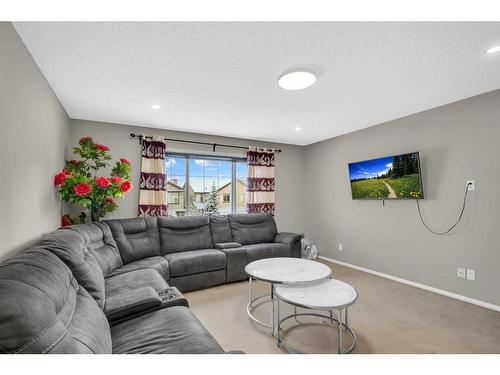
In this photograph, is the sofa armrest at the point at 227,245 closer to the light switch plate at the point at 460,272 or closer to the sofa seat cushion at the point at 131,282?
the sofa seat cushion at the point at 131,282

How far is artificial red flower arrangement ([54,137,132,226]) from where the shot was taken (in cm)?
259

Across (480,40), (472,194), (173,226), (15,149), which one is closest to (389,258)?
(472,194)

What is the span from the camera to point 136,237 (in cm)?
330

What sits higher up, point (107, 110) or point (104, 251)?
point (107, 110)

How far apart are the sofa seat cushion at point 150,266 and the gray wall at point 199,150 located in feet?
3.32

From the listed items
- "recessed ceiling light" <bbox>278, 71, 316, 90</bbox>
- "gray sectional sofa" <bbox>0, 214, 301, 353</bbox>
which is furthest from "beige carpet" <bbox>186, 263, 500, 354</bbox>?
"recessed ceiling light" <bbox>278, 71, 316, 90</bbox>

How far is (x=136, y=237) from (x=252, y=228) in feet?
6.06

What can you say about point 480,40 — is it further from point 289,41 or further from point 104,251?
point 104,251

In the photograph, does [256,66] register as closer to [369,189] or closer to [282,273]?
[282,273]

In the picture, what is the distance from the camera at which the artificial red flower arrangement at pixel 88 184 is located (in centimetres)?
259

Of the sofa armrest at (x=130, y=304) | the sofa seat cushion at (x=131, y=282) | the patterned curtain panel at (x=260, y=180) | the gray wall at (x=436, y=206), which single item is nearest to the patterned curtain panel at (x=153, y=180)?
the sofa seat cushion at (x=131, y=282)

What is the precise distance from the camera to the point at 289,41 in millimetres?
1727

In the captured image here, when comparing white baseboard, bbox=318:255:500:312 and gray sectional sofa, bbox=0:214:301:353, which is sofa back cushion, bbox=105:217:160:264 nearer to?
gray sectional sofa, bbox=0:214:301:353
